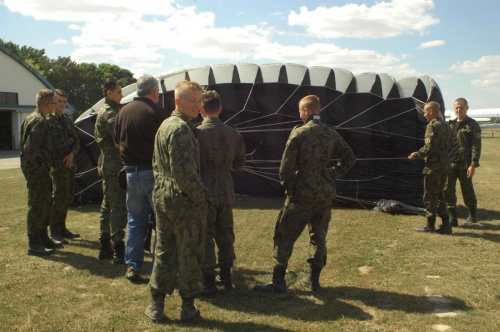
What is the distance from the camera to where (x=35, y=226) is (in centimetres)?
533

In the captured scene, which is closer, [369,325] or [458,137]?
[369,325]

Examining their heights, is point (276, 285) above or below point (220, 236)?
below

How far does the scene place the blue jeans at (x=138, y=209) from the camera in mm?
4164

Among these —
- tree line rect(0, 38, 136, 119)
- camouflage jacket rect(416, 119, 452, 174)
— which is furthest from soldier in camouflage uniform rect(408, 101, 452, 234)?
tree line rect(0, 38, 136, 119)

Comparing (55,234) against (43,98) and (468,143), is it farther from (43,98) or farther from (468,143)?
(468,143)

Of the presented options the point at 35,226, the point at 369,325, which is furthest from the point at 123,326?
the point at 35,226

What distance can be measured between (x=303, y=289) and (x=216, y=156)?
1.61m

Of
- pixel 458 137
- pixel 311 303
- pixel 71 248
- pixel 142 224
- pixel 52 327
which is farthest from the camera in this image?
pixel 458 137

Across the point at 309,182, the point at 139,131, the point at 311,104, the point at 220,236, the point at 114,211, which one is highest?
the point at 311,104

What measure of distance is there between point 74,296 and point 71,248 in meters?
1.76

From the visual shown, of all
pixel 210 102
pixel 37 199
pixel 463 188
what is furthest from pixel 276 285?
pixel 463 188

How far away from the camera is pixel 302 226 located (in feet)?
13.7

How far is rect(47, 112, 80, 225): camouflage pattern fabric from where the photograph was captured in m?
5.86

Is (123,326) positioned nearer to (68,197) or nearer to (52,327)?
(52,327)
